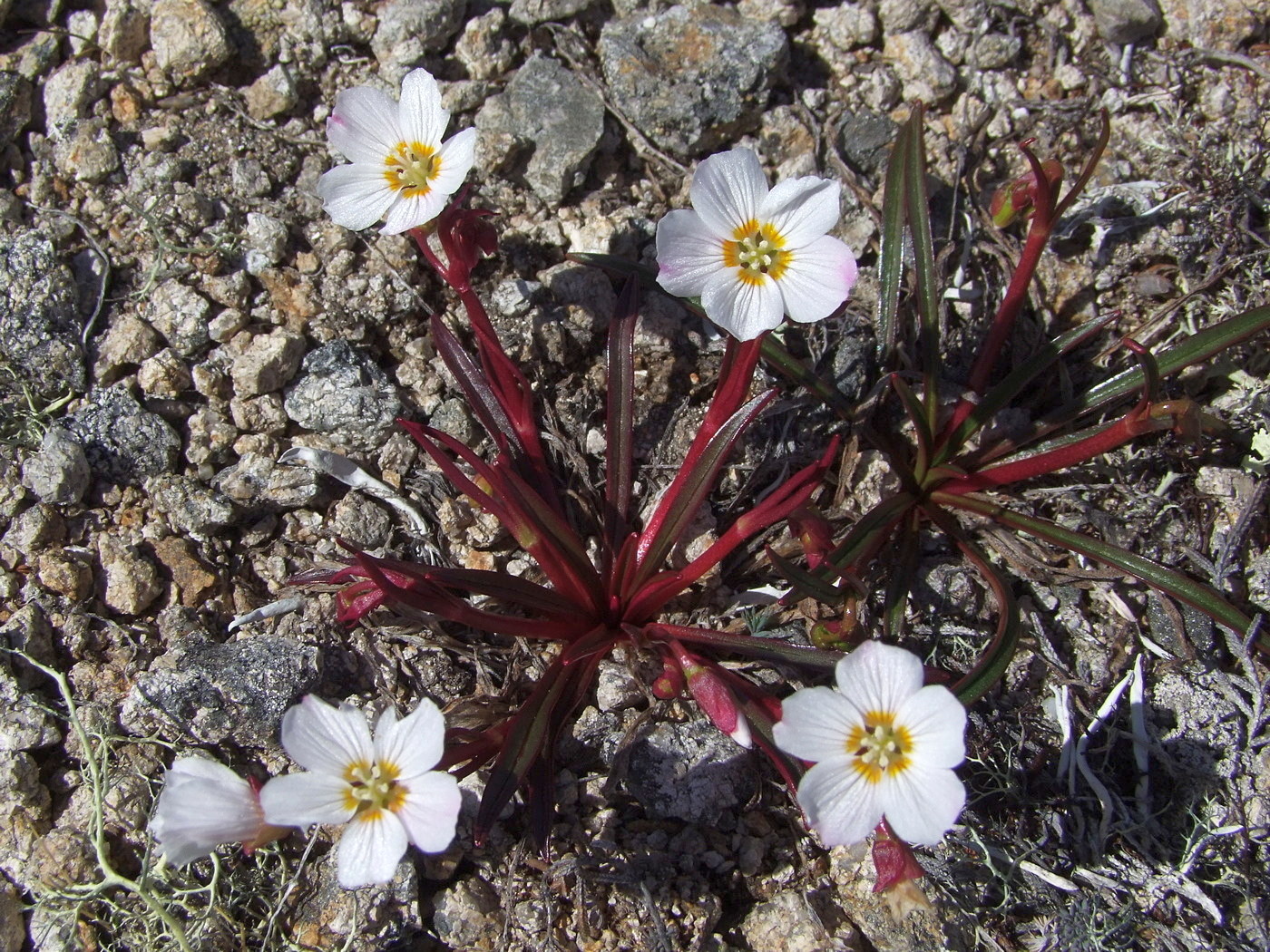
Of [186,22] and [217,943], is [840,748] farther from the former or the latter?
[186,22]

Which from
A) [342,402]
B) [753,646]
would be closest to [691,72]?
[342,402]

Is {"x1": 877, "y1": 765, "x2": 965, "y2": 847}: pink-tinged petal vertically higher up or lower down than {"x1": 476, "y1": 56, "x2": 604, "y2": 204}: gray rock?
lower down

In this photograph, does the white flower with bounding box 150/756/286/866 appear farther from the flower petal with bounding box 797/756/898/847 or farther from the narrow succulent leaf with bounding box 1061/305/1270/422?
the narrow succulent leaf with bounding box 1061/305/1270/422

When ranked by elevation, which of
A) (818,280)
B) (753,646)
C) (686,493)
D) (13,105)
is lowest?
(753,646)

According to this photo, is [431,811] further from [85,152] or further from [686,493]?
[85,152]

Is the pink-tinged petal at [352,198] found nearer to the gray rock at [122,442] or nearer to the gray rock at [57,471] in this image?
the gray rock at [122,442]

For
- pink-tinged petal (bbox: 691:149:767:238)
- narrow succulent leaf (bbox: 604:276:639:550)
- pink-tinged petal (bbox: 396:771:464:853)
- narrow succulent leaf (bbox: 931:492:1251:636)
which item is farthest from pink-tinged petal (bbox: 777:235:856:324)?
pink-tinged petal (bbox: 396:771:464:853)

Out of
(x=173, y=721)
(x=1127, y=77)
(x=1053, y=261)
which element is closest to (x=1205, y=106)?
(x=1127, y=77)
